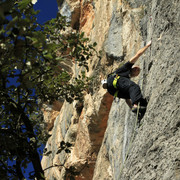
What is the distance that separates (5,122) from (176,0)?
13.0 ft

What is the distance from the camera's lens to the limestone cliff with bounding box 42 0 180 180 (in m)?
4.37

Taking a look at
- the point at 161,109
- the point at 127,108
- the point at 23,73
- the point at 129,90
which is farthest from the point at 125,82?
the point at 23,73

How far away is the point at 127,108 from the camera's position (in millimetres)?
7336

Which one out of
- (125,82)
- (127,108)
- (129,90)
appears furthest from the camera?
(127,108)

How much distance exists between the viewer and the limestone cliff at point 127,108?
4.37 m

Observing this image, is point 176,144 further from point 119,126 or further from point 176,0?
point 119,126

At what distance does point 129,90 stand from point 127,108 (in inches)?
48.6

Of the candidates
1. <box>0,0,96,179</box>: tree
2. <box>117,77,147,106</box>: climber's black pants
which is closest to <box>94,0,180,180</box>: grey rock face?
<box>117,77,147,106</box>: climber's black pants

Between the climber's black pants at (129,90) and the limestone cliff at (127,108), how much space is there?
0.17 metres

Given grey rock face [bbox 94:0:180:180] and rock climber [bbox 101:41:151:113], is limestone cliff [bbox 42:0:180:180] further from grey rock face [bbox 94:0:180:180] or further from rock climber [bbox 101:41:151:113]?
rock climber [bbox 101:41:151:113]

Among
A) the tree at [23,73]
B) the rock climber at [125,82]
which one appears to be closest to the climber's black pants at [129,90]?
the rock climber at [125,82]

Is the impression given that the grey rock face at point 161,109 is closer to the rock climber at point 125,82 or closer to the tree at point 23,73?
the rock climber at point 125,82

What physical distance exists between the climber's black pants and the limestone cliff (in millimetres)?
167

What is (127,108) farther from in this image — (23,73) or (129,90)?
(23,73)
